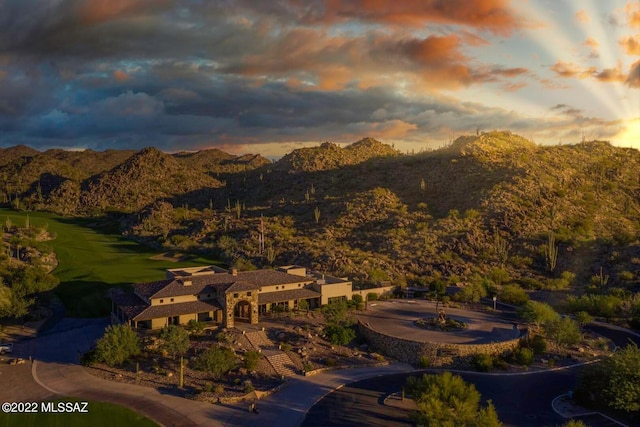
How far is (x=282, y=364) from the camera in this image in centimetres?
4041

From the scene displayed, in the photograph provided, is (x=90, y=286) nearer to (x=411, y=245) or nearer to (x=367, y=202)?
(x=411, y=245)

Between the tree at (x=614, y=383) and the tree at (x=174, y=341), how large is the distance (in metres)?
29.9

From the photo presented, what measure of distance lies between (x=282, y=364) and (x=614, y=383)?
23938mm

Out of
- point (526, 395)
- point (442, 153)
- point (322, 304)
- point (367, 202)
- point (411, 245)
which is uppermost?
point (442, 153)

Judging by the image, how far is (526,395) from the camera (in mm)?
36281

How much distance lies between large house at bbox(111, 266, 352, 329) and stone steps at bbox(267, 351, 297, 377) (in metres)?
7.44

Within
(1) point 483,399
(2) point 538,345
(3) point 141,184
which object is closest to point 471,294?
(2) point 538,345

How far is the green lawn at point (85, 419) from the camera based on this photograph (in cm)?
3080

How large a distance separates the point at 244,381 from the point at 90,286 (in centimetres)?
3621

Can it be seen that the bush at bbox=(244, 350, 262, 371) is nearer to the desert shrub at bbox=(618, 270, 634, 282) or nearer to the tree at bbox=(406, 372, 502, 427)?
the tree at bbox=(406, 372, 502, 427)

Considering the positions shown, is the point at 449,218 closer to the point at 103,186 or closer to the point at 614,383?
the point at 614,383

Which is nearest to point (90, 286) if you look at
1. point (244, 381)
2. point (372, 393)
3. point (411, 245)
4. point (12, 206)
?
point (244, 381)

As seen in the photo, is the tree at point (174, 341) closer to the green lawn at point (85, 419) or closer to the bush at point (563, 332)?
the green lawn at point (85, 419)

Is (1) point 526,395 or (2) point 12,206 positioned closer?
(1) point 526,395
